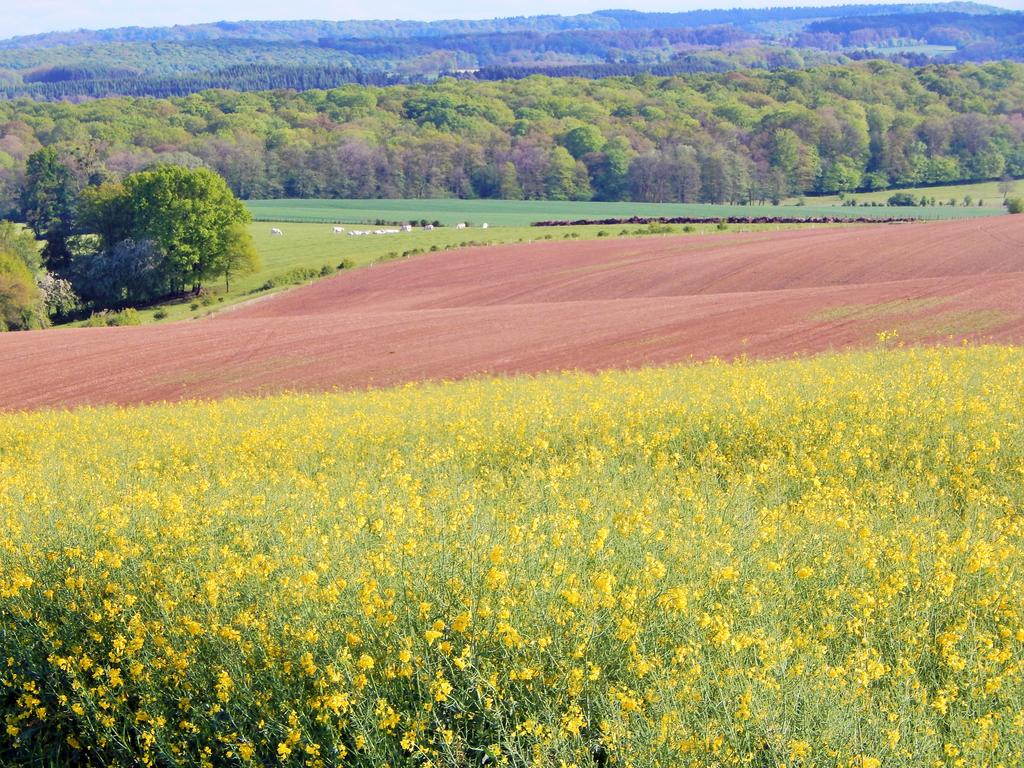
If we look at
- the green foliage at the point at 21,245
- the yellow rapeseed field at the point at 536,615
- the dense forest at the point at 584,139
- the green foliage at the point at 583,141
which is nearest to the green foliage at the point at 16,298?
the green foliage at the point at 21,245

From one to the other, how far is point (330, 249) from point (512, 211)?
28.6 m

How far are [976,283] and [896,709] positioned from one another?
2762cm

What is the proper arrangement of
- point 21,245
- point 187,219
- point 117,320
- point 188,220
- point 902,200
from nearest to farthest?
1. point 117,320
2. point 188,220
3. point 187,219
4. point 21,245
5. point 902,200

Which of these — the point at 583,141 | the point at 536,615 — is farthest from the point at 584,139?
the point at 536,615

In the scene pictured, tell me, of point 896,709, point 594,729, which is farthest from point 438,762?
point 896,709

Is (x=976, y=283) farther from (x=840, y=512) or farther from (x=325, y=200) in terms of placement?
(x=325, y=200)

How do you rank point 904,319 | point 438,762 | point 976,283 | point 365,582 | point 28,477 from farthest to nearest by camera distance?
point 976,283
point 904,319
point 28,477
point 365,582
point 438,762

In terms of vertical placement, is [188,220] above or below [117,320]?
above

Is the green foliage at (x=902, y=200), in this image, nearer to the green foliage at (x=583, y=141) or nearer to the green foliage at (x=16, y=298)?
the green foliage at (x=583, y=141)

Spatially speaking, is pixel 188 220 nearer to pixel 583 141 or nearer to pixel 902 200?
pixel 902 200

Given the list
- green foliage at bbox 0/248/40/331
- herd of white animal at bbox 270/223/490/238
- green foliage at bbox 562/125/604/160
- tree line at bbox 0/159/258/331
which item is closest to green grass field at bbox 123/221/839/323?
herd of white animal at bbox 270/223/490/238

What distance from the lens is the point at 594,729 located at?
5.52 m

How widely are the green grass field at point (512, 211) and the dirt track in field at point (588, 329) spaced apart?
116ft

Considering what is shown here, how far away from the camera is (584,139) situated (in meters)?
120
